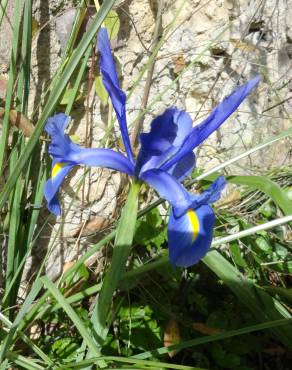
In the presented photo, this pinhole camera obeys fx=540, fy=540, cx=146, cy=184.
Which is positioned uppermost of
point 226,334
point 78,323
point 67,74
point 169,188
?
point 67,74

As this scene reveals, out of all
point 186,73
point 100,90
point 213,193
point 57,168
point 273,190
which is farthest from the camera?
point 186,73

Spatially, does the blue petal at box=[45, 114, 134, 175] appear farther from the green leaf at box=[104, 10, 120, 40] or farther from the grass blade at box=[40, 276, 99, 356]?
the green leaf at box=[104, 10, 120, 40]

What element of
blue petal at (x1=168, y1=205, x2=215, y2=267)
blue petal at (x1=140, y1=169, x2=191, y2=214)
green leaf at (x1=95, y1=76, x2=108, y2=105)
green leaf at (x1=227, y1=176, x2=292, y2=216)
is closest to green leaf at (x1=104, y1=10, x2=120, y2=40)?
green leaf at (x1=95, y1=76, x2=108, y2=105)

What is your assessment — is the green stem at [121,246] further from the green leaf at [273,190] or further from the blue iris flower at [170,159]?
the green leaf at [273,190]

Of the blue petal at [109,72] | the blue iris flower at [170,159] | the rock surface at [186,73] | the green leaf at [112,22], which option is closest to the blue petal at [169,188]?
the blue iris flower at [170,159]

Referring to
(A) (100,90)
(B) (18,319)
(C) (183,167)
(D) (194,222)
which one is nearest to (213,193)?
(D) (194,222)

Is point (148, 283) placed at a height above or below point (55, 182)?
below

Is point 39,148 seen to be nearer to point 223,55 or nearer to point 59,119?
point 59,119

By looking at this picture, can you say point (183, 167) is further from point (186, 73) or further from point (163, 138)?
point (186, 73)
